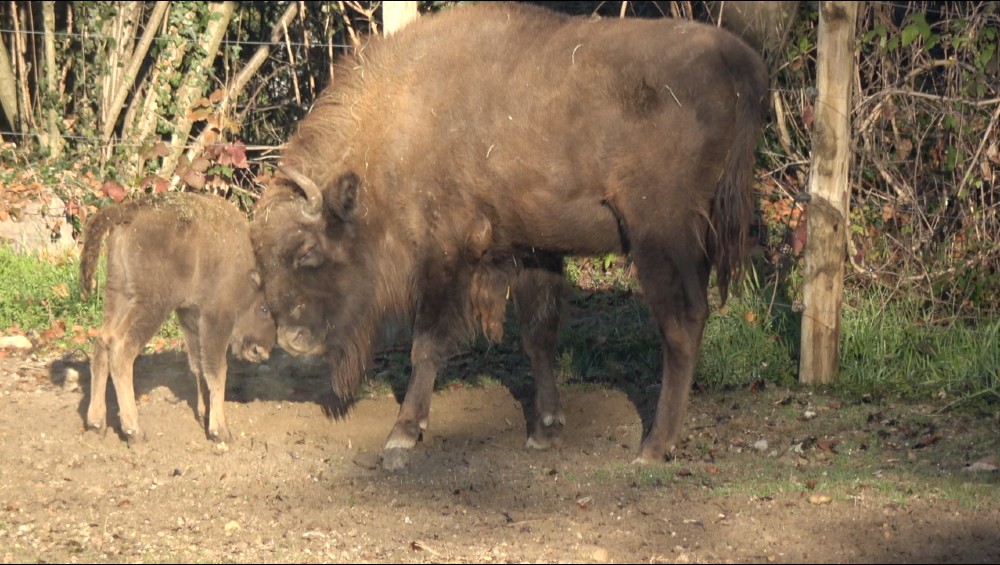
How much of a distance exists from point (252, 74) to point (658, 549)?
22.6ft

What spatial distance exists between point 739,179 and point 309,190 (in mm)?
2133

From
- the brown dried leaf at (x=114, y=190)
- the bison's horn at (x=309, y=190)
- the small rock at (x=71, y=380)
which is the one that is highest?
the bison's horn at (x=309, y=190)

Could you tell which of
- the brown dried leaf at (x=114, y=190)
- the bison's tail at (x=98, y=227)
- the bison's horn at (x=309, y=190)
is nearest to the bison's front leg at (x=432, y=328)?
the bison's horn at (x=309, y=190)

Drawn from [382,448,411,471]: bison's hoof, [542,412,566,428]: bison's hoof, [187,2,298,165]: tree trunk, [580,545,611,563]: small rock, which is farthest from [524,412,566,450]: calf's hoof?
[187,2,298,165]: tree trunk

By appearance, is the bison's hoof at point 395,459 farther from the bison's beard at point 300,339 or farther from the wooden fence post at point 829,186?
the wooden fence post at point 829,186

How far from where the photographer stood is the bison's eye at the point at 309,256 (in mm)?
6398

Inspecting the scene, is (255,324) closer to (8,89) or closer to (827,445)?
(827,445)

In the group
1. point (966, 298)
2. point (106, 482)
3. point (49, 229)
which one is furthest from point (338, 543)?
point (49, 229)

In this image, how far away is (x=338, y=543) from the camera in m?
4.66

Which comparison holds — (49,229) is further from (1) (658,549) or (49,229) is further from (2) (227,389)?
(1) (658,549)

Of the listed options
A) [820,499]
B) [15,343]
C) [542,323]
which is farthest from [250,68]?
[820,499]

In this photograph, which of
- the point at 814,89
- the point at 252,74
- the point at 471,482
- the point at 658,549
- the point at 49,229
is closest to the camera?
the point at 658,549

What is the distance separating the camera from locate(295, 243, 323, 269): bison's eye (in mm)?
6398

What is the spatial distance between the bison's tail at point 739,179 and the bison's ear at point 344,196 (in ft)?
5.87
